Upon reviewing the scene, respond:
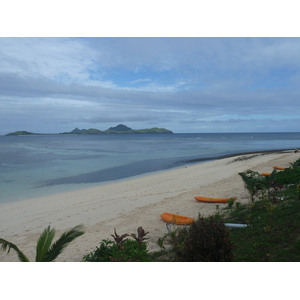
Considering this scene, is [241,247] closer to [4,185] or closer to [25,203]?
[25,203]

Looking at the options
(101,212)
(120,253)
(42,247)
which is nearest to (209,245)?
(120,253)

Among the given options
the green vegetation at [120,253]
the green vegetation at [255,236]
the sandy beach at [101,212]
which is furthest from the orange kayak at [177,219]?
the green vegetation at [120,253]

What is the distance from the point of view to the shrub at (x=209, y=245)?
356 centimetres

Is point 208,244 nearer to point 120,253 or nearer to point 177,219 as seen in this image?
point 120,253

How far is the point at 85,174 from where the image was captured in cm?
2211

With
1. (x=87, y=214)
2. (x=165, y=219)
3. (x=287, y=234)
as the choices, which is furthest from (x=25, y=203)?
(x=287, y=234)

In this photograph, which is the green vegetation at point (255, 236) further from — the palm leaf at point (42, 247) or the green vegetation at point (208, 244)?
the palm leaf at point (42, 247)

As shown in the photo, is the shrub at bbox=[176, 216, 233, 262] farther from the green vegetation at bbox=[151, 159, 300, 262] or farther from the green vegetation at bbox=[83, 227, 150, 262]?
the green vegetation at bbox=[83, 227, 150, 262]

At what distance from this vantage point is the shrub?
3.56 metres

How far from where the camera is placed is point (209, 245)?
356 centimetres

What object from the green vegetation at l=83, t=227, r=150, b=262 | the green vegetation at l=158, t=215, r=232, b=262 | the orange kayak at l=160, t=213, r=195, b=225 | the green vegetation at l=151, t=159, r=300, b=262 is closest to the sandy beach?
the orange kayak at l=160, t=213, r=195, b=225

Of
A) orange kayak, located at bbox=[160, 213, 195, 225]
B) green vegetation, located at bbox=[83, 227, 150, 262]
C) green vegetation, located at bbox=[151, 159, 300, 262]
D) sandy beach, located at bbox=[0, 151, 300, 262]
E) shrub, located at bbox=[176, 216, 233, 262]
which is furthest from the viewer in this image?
orange kayak, located at bbox=[160, 213, 195, 225]

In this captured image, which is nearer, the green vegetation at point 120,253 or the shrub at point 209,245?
the shrub at point 209,245

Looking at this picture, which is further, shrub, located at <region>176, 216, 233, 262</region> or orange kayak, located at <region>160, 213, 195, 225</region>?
orange kayak, located at <region>160, 213, 195, 225</region>
